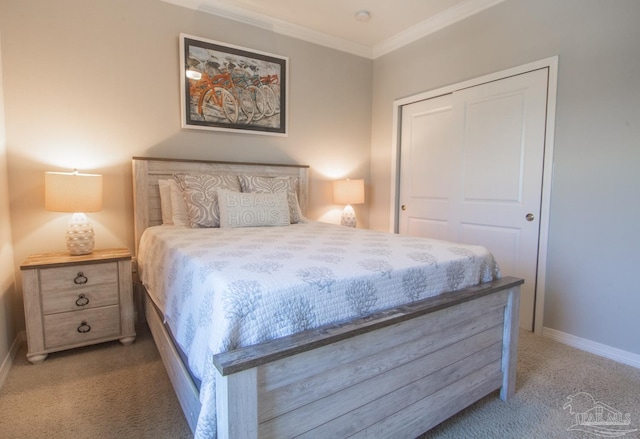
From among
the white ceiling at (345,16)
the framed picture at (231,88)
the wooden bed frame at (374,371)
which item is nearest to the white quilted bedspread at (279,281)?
the wooden bed frame at (374,371)

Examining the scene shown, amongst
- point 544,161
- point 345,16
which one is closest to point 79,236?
point 345,16

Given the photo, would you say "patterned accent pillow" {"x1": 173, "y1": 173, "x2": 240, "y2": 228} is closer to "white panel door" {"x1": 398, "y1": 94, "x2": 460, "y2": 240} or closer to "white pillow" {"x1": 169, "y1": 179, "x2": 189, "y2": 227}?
"white pillow" {"x1": 169, "y1": 179, "x2": 189, "y2": 227}

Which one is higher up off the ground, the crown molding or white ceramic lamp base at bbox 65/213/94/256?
the crown molding

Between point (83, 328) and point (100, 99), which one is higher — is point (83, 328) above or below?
below

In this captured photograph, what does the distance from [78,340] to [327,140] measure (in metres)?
2.68

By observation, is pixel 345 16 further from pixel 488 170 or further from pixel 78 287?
pixel 78 287

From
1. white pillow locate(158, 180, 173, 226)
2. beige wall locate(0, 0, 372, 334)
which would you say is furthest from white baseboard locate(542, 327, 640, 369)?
white pillow locate(158, 180, 173, 226)

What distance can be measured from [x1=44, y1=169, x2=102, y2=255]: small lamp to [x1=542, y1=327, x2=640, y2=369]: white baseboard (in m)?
3.25

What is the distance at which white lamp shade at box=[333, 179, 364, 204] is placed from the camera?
343 centimetres

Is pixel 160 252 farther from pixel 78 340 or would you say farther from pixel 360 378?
pixel 360 378

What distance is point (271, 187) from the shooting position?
9.39 feet

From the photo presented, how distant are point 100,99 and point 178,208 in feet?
3.20

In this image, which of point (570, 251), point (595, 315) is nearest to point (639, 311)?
point (595, 315)

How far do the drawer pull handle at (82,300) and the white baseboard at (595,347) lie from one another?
3.14 m
